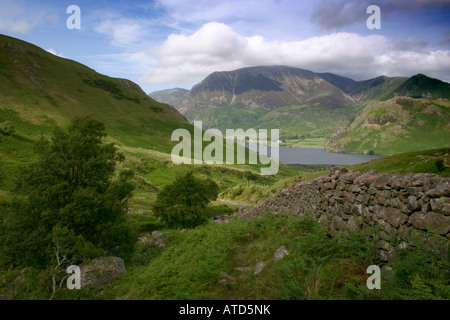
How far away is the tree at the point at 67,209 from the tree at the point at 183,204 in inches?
636

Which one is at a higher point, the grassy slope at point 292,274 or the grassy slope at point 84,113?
the grassy slope at point 84,113

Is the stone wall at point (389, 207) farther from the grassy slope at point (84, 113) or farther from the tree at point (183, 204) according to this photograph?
the grassy slope at point (84, 113)

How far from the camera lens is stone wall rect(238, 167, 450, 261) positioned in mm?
6285

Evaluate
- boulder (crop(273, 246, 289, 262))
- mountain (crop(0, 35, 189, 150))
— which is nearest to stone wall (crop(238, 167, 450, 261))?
boulder (crop(273, 246, 289, 262))

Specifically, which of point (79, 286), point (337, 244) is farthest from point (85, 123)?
point (337, 244)

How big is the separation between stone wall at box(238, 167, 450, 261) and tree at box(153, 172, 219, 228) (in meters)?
25.4

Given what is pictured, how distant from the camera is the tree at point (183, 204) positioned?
34.7m

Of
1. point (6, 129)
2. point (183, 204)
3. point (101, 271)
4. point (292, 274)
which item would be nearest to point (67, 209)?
point (101, 271)

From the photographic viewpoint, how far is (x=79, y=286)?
13102 millimetres

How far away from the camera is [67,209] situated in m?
15.2

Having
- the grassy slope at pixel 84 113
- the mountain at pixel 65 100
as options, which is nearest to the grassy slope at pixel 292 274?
the grassy slope at pixel 84 113

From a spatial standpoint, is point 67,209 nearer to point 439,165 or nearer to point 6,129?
point 439,165
